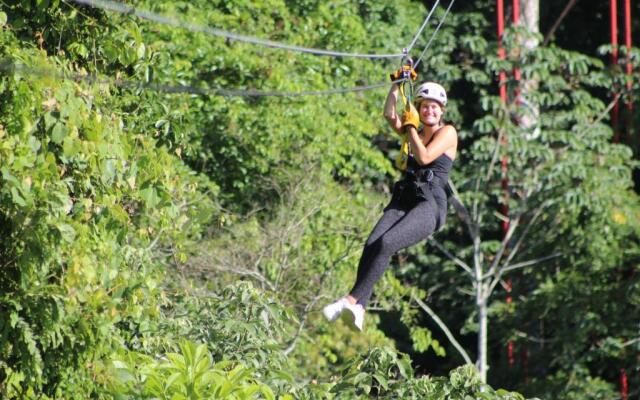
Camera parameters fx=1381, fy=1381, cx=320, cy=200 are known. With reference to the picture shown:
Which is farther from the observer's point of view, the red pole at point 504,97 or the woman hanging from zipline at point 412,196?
the red pole at point 504,97

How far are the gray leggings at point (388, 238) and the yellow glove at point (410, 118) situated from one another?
0.44 metres

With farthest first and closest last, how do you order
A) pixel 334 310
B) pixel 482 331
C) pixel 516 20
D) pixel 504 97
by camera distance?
pixel 516 20, pixel 504 97, pixel 482 331, pixel 334 310

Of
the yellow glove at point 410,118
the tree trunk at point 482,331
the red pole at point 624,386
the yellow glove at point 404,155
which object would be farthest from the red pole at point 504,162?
the yellow glove at point 410,118

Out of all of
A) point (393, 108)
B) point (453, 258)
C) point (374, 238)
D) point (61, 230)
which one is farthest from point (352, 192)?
point (61, 230)

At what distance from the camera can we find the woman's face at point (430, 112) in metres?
6.83

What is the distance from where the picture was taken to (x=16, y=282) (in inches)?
252

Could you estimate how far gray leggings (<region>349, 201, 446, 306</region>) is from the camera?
655cm

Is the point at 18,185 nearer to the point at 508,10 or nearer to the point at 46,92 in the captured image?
the point at 46,92

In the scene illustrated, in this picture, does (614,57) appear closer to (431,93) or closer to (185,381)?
(431,93)

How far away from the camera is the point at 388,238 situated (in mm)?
6574

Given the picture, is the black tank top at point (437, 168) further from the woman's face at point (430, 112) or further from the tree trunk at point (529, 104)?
the tree trunk at point (529, 104)

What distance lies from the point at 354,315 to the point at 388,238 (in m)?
0.42

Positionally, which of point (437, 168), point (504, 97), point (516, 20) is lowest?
point (504, 97)

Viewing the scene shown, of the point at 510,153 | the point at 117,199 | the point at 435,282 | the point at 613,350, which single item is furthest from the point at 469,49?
the point at 117,199
